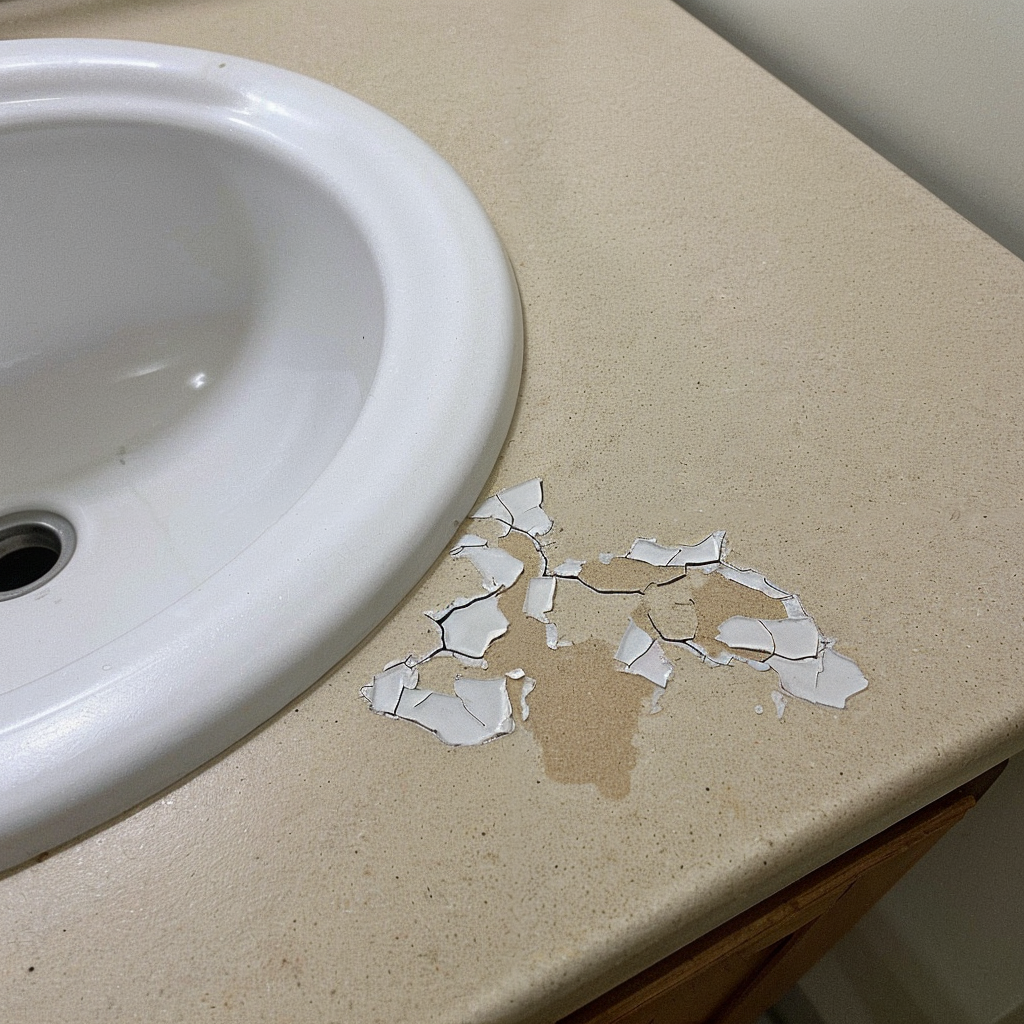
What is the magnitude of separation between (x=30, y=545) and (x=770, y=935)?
44 cm

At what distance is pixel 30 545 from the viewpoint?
1.60 feet

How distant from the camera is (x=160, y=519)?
465 mm

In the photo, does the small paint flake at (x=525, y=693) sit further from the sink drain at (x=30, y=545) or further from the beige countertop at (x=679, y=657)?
the sink drain at (x=30, y=545)

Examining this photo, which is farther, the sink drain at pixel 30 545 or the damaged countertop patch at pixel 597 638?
the sink drain at pixel 30 545

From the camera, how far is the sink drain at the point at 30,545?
47cm

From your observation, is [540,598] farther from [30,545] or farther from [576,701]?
[30,545]

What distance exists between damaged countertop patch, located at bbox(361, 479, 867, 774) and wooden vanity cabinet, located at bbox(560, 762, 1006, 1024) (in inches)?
4.1

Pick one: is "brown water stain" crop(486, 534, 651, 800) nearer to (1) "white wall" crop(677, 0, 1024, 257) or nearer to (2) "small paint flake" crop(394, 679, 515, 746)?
(2) "small paint flake" crop(394, 679, 515, 746)

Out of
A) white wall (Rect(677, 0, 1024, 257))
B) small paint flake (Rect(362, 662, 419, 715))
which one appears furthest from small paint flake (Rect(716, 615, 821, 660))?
white wall (Rect(677, 0, 1024, 257))

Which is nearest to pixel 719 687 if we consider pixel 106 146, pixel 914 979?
pixel 106 146

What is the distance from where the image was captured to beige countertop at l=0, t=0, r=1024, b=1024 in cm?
22

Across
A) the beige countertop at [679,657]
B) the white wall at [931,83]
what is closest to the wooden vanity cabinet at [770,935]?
the beige countertop at [679,657]

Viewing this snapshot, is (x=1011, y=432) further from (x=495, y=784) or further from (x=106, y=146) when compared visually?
(x=106, y=146)

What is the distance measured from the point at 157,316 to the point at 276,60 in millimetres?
169
